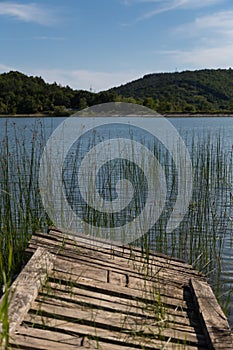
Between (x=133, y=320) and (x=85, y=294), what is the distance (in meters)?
0.32

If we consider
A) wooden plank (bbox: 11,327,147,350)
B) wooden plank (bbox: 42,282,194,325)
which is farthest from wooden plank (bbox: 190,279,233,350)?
wooden plank (bbox: 11,327,147,350)

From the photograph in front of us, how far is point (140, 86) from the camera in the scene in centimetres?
3984

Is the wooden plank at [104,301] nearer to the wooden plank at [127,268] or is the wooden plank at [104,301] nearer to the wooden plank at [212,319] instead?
the wooden plank at [212,319]

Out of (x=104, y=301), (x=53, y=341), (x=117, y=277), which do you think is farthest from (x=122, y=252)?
(x=53, y=341)

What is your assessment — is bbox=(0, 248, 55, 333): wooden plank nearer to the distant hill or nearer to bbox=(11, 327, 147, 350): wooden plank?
bbox=(11, 327, 147, 350): wooden plank

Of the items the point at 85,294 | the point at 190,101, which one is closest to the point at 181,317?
the point at 85,294

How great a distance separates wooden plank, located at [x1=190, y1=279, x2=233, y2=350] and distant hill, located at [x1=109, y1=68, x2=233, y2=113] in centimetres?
2897

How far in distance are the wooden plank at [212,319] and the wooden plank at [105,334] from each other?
0.27 feet

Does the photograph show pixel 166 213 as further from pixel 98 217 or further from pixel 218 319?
pixel 218 319

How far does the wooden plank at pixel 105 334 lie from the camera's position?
6.31 feet

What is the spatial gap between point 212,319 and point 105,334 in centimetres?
59

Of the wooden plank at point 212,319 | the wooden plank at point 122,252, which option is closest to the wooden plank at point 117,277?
the wooden plank at point 212,319

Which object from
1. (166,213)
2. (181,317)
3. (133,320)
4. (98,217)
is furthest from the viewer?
(166,213)

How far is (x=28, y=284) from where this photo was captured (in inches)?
87.5
